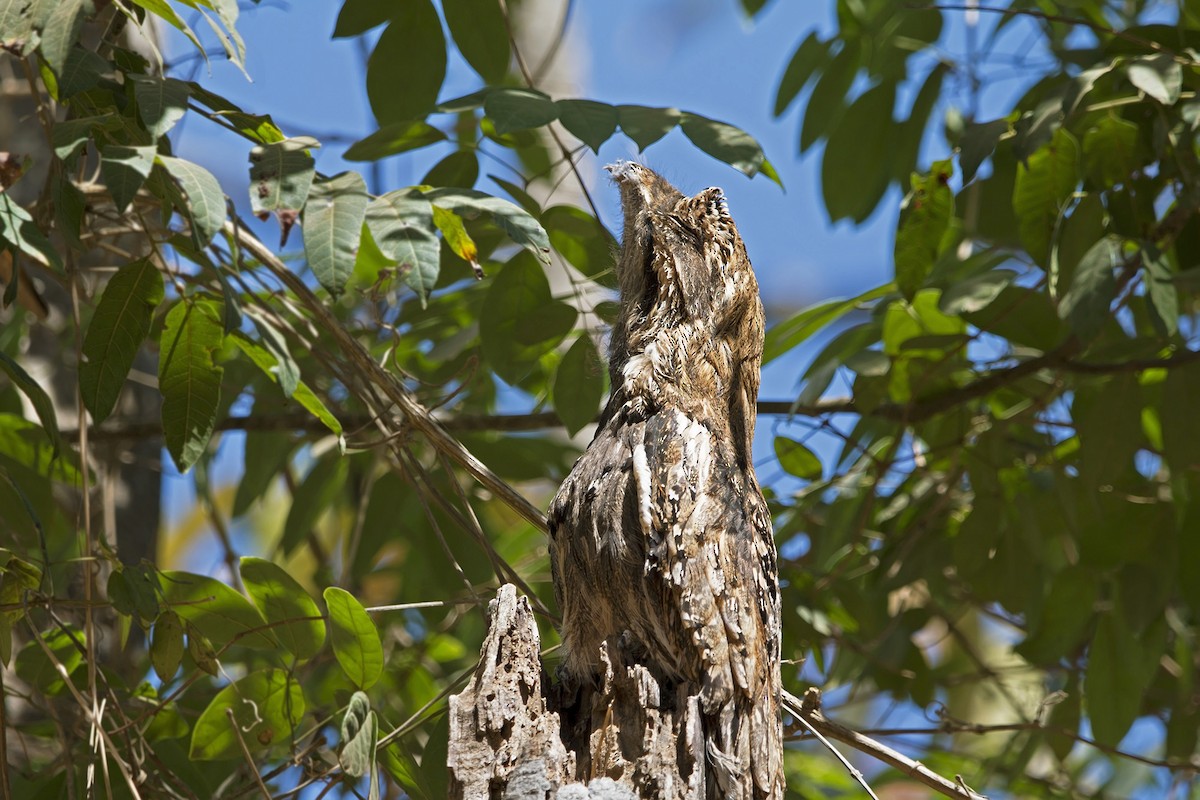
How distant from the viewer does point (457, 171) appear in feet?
9.75

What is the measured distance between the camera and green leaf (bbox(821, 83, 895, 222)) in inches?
158

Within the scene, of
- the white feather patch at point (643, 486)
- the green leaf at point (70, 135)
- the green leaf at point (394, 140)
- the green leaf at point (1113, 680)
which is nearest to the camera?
the white feather patch at point (643, 486)

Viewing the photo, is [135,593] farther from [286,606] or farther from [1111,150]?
[1111,150]

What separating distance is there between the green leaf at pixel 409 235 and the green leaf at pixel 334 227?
0.04 metres

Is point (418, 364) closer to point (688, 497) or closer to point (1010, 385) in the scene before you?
point (1010, 385)

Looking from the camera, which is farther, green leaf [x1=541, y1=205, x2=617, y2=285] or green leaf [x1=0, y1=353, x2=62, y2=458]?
green leaf [x1=541, y1=205, x2=617, y2=285]

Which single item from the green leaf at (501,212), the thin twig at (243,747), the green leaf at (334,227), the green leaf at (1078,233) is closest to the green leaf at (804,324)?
the green leaf at (1078,233)

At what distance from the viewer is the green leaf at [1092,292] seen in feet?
9.27

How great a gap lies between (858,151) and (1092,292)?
1.33 metres

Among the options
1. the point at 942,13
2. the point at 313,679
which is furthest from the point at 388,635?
the point at 942,13

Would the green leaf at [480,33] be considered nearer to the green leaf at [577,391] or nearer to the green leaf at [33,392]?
the green leaf at [577,391]

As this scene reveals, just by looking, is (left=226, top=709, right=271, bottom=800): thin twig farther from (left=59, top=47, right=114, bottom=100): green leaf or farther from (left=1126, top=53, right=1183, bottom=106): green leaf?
(left=1126, top=53, right=1183, bottom=106): green leaf

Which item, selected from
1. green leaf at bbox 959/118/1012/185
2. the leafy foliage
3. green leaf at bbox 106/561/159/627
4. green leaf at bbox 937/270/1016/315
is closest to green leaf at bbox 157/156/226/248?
the leafy foliage

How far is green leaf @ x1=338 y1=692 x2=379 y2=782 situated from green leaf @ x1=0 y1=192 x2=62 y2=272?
0.95 m
